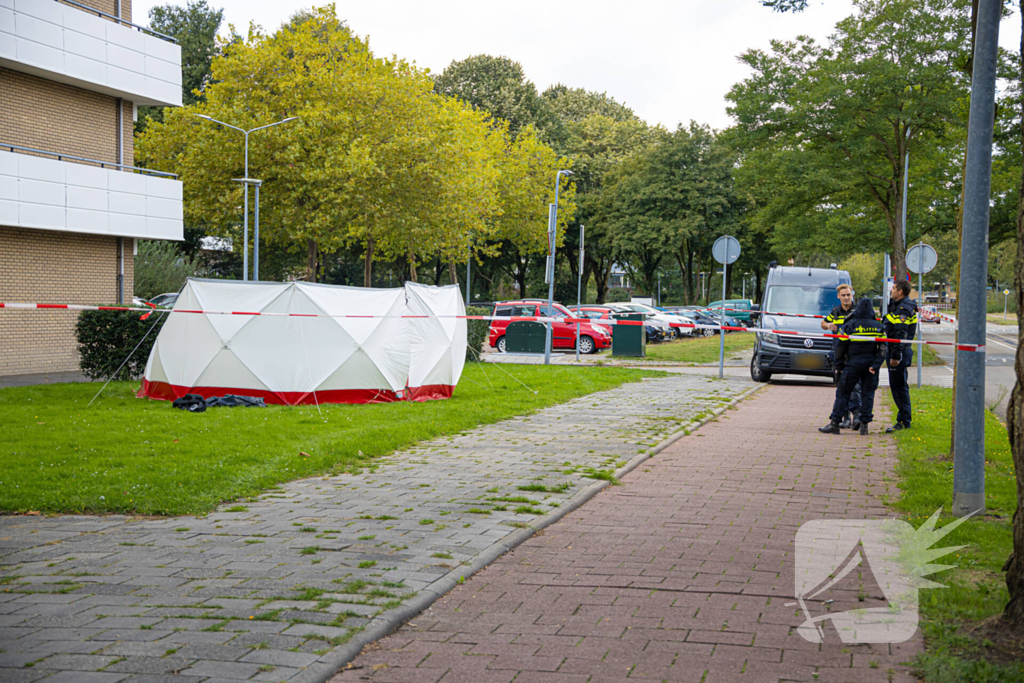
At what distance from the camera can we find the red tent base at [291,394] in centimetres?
1328

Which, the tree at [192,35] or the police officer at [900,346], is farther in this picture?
the tree at [192,35]

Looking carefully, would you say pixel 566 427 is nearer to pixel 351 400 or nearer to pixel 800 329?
pixel 351 400

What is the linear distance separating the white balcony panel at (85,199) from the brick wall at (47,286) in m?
0.75

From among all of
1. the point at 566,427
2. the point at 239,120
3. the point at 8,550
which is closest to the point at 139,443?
the point at 8,550

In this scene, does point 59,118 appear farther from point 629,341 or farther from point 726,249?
point 726,249

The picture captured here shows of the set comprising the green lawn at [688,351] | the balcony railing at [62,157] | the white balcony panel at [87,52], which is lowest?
the green lawn at [688,351]

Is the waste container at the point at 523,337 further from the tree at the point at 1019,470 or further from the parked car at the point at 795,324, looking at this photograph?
the tree at the point at 1019,470

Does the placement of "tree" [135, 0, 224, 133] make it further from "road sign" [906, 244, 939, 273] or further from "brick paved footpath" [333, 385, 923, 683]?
"brick paved footpath" [333, 385, 923, 683]

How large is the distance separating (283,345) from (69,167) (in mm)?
12135

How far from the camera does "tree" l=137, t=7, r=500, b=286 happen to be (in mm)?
33031

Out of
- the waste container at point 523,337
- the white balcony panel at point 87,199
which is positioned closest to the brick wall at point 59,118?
the white balcony panel at point 87,199

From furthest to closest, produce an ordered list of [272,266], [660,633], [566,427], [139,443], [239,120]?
[272,266] < [239,120] < [566,427] < [139,443] < [660,633]

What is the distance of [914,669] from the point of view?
392 centimetres

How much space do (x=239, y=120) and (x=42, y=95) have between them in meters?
11.8
